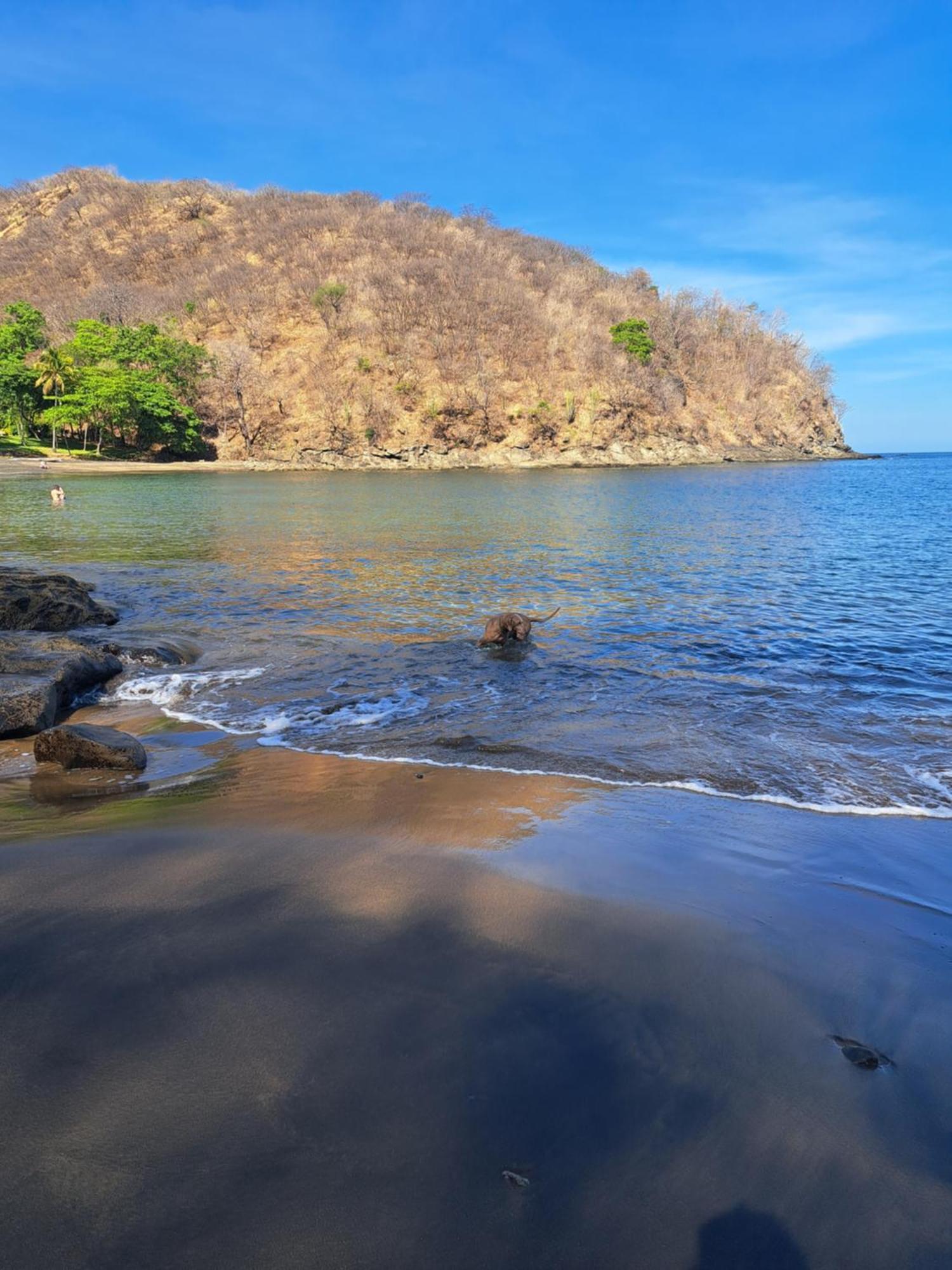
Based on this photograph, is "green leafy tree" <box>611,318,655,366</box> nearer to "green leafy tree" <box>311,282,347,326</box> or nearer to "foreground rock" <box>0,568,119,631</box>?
"green leafy tree" <box>311,282,347,326</box>

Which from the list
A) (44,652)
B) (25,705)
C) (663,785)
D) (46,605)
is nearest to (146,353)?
(46,605)

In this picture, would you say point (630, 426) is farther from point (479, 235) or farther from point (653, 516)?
point (653, 516)

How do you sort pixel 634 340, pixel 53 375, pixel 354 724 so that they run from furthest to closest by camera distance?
pixel 634 340 → pixel 53 375 → pixel 354 724

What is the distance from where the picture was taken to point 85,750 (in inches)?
224

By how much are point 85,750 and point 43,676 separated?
2.37 metres

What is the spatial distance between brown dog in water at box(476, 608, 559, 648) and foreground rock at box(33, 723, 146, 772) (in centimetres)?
521

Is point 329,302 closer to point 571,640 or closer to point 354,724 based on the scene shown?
point 571,640

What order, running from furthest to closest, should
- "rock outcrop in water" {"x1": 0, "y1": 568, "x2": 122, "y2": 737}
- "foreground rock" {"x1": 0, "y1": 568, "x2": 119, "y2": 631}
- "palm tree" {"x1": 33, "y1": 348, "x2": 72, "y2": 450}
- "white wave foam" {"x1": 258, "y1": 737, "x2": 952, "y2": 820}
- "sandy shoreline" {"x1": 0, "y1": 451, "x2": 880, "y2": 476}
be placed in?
"palm tree" {"x1": 33, "y1": 348, "x2": 72, "y2": 450}
"sandy shoreline" {"x1": 0, "y1": 451, "x2": 880, "y2": 476}
"foreground rock" {"x1": 0, "y1": 568, "x2": 119, "y2": 631}
"rock outcrop in water" {"x1": 0, "y1": 568, "x2": 122, "y2": 737}
"white wave foam" {"x1": 258, "y1": 737, "x2": 952, "y2": 820}

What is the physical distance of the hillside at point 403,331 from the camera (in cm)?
8144

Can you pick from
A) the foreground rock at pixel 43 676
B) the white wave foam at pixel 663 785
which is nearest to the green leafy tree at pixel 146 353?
the foreground rock at pixel 43 676

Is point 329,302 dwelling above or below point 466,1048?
above

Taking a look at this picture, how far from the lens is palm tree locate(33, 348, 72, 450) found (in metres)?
62.1

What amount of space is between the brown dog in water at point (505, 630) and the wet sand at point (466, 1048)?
5645 millimetres

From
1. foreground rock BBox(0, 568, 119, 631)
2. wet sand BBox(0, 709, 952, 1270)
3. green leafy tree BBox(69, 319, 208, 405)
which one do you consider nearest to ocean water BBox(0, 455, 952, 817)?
foreground rock BBox(0, 568, 119, 631)
